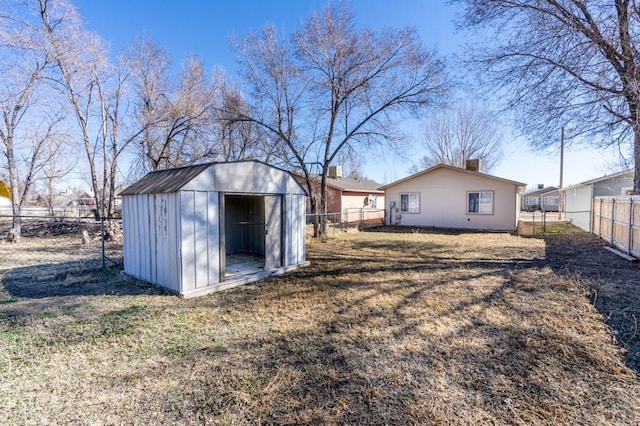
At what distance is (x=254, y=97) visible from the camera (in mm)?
12586

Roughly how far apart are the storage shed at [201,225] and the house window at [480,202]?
1181cm

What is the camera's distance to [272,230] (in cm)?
667

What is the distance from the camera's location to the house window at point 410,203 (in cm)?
1722

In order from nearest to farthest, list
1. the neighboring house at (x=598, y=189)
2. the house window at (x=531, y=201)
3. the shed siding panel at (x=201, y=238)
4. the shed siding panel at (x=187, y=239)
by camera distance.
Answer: the shed siding panel at (x=187, y=239), the shed siding panel at (x=201, y=238), the neighboring house at (x=598, y=189), the house window at (x=531, y=201)

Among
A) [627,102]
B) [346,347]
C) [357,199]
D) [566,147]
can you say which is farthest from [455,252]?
[357,199]

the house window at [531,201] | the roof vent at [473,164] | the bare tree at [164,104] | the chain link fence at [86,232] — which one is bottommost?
the chain link fence at [86,232]

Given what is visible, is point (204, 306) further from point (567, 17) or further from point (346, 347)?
point (567, 17)

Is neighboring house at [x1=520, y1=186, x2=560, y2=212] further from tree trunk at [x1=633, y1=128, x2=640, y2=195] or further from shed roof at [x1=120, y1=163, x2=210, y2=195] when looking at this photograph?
shed roof at [x1=120, y1=163, x2=210, y2=195]

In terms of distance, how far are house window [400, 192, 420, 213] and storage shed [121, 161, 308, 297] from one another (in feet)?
37.7

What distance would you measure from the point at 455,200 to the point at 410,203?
2.44 metres

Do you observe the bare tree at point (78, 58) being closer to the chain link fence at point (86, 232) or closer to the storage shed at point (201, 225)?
the chain link fence at point (86, 232)

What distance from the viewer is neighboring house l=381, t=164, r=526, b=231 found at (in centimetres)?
1491

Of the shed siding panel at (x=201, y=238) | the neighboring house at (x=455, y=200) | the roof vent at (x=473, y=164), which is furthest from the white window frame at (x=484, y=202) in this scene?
the shed siding panel at (x=201, y=238)

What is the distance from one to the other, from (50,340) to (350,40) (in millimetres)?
11839
